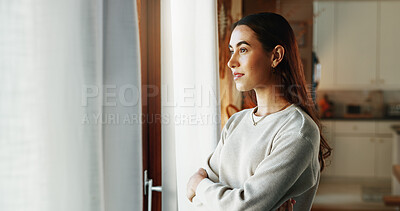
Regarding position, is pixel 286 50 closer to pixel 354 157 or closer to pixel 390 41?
pixel 354 157

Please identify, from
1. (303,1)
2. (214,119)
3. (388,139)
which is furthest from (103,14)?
(388,139)

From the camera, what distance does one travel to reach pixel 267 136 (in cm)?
94

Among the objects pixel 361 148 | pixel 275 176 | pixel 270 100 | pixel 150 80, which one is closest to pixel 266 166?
pixel 275 176

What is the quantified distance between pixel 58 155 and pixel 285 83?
21.8 inches

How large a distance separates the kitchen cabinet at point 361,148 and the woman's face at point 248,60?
3618 millimetres

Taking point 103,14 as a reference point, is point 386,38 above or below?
above

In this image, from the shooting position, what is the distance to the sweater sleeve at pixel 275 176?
2.83 feet

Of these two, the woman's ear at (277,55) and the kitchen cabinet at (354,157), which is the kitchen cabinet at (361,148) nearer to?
the kitchen cabinet at (354,157)

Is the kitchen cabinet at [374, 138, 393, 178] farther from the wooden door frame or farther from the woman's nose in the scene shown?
the woman's nose

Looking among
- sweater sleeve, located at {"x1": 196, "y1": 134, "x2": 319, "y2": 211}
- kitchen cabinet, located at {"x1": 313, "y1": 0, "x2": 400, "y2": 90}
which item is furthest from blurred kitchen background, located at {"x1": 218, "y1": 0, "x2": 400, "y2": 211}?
sweater sleeve, located at {"x1": 196, "y1": 134, "x2": 319, "y2": 211}

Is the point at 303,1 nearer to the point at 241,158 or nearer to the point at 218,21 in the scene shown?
the point at 218,21

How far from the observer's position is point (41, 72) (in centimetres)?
70

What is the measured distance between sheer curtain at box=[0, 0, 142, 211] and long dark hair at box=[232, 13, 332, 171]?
303 millimetres

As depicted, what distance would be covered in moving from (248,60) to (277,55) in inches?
2.8
